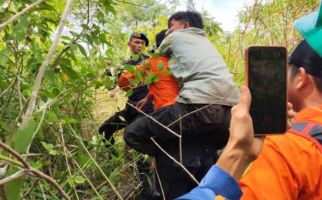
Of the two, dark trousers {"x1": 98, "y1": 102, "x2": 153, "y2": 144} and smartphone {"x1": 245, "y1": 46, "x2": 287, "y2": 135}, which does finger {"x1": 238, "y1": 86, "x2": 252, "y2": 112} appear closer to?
smartphone {"x1": 245, "y1": 46, "x2": 287, "y2": 135}

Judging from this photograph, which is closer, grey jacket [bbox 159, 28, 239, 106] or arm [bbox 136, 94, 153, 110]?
grey jacket [bbox 159, 28, 239, 106]

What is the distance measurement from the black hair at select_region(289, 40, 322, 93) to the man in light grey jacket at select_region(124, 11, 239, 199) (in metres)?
1.40

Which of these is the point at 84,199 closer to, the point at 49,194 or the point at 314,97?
the point at 49,194

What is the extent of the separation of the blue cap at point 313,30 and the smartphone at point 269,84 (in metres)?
0.09

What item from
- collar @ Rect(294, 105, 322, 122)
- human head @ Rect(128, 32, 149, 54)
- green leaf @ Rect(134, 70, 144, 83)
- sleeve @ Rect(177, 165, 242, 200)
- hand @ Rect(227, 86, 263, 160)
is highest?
hand @ Rect(227, 86, 263, 160)

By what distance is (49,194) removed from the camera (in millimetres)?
2064

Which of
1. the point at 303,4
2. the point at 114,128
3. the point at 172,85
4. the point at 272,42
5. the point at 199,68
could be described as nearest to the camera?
the point at 199,68

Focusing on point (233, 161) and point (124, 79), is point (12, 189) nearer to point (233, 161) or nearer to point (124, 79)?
point (233, 161)

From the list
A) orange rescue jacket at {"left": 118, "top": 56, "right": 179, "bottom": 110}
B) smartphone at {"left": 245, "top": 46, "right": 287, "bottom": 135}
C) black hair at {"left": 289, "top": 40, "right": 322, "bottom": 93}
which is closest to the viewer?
smartphone at {"left": 245, "top": 46, "right": 287, "bottom": 135}

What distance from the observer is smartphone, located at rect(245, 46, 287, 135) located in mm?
983

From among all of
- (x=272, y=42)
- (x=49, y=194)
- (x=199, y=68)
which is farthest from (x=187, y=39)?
(x=272, y=42)

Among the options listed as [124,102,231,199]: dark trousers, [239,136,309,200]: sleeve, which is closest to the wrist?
[239,136,309,200]: sleeve

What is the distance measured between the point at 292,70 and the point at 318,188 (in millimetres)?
274

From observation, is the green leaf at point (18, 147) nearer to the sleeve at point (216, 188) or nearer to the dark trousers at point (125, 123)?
the sleeve at point (216, 188)
